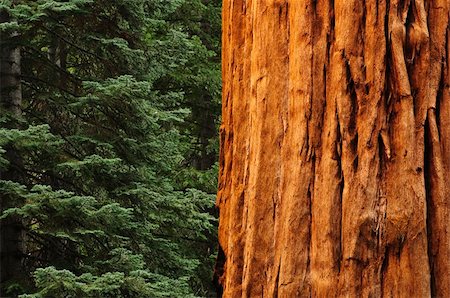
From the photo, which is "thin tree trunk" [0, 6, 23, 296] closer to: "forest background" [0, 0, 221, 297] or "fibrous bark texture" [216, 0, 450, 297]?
"forest background" [0, 0, 221, 297]

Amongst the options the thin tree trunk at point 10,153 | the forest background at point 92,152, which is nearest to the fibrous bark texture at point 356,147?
the forest background at point 92,152

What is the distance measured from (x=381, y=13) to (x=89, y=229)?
801cm

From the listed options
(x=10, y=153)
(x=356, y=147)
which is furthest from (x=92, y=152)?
(x=356, y=147)

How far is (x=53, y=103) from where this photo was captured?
11945 millimetres

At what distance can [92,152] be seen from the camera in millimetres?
12117

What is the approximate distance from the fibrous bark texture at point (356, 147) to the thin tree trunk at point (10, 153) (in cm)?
826

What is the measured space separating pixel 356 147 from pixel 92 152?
352 inches

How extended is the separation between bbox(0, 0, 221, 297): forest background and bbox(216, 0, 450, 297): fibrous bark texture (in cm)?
668

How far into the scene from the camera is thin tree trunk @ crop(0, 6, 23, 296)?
38.0 feet

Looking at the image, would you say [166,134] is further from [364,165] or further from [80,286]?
[364,165]

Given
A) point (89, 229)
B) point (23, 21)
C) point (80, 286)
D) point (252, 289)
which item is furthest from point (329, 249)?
point (23, 21)

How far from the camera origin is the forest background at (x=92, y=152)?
35.1 feet

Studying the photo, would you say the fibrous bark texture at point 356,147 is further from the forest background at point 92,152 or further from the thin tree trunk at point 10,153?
the thin tree trunk at point 10,153

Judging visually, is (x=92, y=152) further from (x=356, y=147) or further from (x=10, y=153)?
(x=356, y=147)
